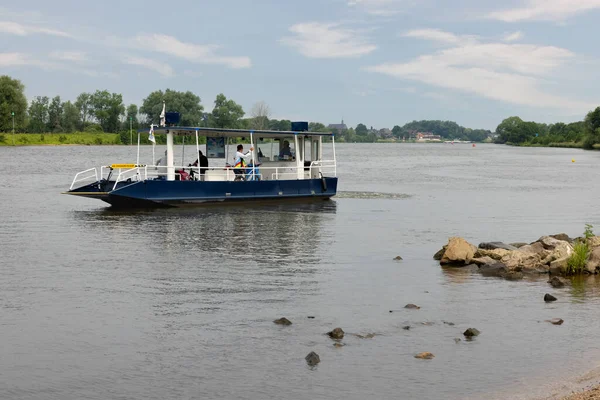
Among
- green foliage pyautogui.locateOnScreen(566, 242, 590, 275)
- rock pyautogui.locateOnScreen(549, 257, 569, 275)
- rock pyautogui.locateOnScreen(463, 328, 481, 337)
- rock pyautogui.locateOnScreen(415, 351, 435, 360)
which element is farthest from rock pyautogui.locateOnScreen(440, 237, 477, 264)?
rock pyautogui.locateOnScreen(415, 351, 435, 360)

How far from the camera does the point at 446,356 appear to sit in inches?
484

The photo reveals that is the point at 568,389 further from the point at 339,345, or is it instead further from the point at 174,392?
the point at 174,392

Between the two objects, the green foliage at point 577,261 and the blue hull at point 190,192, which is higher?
the blue hull at point 190,192

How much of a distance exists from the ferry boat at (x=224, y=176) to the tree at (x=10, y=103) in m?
103

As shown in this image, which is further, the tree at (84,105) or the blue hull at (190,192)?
the tree at (84,105)

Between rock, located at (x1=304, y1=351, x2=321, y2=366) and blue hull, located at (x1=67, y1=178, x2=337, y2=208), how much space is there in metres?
21.1

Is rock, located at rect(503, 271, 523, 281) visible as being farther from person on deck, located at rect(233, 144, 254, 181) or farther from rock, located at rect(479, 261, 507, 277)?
person on deck, located at rect(233, 144, 254, 181)

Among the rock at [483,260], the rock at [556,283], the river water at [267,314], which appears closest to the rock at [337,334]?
the river water at [267,314]

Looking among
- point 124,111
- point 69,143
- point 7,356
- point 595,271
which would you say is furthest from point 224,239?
point 124,111

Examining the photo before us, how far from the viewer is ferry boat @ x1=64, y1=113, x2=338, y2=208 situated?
106 feet

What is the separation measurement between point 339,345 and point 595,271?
936 centimetres

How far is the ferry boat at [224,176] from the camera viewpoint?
106 feet

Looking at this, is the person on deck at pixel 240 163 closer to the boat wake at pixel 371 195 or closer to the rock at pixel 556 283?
the boat wake at pixel 371 195

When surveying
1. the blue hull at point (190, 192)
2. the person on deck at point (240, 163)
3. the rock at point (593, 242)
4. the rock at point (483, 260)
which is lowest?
the rock at point (483, 260)
